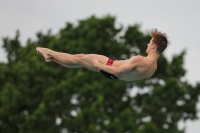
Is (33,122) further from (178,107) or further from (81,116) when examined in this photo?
(178,107)

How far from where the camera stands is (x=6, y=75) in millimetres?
45125

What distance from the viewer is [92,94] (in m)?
42.8

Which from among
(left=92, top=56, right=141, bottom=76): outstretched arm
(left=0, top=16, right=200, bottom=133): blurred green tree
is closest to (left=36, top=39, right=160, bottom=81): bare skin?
(left=92, top=56, right=141, bottom=76): outstretched arm

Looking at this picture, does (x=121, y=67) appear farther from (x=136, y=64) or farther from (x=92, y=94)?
(x=92, y=94)

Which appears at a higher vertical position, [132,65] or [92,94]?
[92,94]

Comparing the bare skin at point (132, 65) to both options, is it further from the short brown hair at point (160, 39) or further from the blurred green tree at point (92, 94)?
the blurred green tree at point (92, 94)

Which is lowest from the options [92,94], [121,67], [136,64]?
[121,67]

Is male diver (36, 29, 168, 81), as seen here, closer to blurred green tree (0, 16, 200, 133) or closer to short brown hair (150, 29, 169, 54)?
short brown hair (150, 29, 169, 54)

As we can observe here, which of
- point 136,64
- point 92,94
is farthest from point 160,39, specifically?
point 92,94

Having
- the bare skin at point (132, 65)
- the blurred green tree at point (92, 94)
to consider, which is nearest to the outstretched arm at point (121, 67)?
the bare skin at point (132, 65)

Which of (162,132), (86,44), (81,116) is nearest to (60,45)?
(86,44)

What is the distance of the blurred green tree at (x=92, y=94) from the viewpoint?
42.2 meters

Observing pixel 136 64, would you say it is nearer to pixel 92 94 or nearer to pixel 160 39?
pixel 160 39

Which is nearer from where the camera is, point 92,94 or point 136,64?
point 136,64
